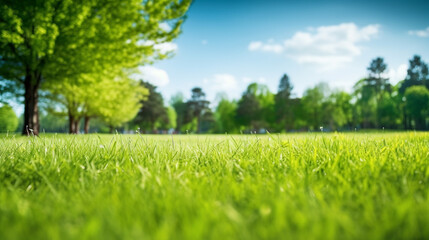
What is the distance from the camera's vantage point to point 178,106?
82.9 metres

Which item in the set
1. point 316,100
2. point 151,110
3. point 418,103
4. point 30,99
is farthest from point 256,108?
point 30,99

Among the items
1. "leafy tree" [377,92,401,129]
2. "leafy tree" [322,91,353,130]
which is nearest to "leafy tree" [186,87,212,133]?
"leafy tree" [322,91,353,130]

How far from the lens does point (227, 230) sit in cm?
97

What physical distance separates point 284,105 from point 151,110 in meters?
30.2

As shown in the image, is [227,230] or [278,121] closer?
[227,230]

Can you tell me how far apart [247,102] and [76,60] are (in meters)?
46.6

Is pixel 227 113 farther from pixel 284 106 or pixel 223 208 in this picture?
pixel 223 208

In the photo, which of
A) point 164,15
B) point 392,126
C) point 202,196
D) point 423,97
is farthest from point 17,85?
point 392,126

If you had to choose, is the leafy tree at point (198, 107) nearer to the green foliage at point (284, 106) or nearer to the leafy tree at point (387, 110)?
the green foliage at point (284, 106)

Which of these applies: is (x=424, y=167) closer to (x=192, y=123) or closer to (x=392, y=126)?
Answer: (x=392, y=126)

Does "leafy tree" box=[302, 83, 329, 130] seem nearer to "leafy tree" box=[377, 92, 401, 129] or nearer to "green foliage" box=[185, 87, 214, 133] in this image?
"leafy tree" box=[377, 92, 401, 129]


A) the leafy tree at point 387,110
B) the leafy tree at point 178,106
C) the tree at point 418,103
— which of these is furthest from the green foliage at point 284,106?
the leafy tree at point 178,106

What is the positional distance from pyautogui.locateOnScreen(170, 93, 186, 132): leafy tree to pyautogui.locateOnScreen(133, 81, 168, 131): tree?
20.9 meters

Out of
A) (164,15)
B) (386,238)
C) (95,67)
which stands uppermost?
(164,15)
